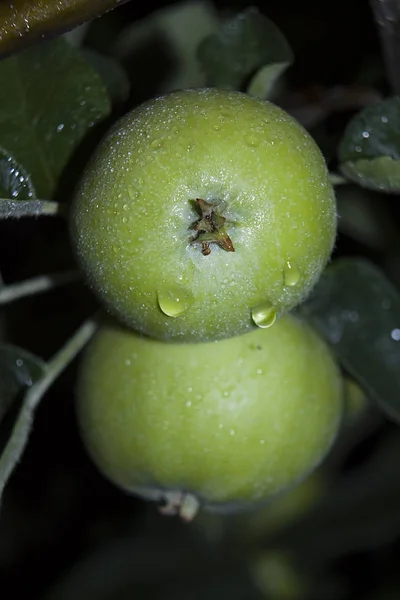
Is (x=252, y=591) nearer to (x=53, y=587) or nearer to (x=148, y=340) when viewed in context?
(x=53, y=587)

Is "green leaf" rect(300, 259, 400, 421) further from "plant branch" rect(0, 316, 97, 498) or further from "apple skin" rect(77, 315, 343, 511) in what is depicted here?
"plant branch" rect(0, 316, 97, 498)

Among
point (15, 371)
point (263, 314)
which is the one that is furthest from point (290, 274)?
point (15, 371)

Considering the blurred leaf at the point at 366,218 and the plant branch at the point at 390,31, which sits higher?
the plant branch at the point at 390,31

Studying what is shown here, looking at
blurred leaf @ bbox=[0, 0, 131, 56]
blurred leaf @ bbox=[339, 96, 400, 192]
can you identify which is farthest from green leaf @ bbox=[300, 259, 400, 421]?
blurred leaf @ bbox=[0, 0, 131, 56]

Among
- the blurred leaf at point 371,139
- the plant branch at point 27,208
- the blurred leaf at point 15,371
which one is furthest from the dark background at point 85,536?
the blurred leaf at point 371,139

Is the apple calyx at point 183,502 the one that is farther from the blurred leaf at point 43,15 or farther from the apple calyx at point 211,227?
the blurred leaf at point 43,15

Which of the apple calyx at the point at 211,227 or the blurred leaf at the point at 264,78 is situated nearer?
the apple calyx at the point at 211,227

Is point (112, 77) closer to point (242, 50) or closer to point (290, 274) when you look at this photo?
point (242, 50)
